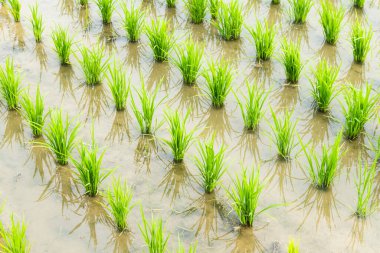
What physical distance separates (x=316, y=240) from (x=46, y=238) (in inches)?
63.1

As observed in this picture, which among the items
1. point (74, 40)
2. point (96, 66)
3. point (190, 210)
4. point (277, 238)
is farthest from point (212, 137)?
point (74, 40)

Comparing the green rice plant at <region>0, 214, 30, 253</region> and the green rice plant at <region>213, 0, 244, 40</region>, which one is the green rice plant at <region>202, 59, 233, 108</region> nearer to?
the green rice plant at <region>213, 0, 244, 40</region>

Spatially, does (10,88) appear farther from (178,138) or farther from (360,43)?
(360,43)

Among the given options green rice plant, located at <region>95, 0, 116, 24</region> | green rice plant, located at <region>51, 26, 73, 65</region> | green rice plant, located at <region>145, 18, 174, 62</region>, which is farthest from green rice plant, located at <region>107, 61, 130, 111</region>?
green rice plant, located at <region>95, 0, 116, 24</region>

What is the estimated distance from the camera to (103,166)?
401 cm

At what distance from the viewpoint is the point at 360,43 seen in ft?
15.8

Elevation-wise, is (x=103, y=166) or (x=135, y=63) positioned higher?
(x=135, y=63)

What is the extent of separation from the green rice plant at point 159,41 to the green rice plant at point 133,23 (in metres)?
0.22

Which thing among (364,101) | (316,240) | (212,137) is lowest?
(316,240)

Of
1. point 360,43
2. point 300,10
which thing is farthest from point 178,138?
point 300,10

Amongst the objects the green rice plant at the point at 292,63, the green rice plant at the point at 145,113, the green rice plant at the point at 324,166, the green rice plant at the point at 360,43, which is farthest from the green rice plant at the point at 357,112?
the green rice plant at the point at 145,113

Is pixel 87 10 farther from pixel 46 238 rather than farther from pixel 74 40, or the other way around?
pixel 46 238

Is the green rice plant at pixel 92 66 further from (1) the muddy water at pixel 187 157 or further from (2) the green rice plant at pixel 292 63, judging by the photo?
(2) the green rice plant at pixel 292 63

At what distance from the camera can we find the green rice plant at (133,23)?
16.9 ft
